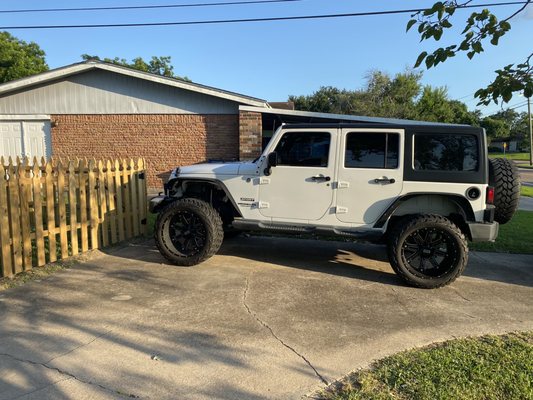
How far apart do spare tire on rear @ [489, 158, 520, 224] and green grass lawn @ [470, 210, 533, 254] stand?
2262mm

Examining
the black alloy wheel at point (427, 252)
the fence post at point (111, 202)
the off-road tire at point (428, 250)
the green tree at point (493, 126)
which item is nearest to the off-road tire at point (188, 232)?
the fence post at point (111, 202)

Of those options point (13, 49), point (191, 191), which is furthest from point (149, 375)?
point (13, 49)

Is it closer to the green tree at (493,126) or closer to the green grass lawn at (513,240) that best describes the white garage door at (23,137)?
the green grass lawn at (513,240)

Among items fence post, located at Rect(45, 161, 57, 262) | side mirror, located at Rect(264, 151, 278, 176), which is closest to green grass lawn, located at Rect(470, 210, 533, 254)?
side mirror, located at Rect(264, 151, 278, 176)

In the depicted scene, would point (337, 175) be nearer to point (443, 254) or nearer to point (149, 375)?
point (443, 254)

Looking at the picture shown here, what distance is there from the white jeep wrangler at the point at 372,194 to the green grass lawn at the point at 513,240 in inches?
89.2

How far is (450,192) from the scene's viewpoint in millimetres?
5160

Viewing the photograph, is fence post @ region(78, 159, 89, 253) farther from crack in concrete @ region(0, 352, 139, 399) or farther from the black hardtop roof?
the black hardtop roof

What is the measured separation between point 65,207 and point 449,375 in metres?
5.50

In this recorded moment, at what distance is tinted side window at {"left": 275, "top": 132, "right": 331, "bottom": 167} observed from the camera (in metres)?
5.62

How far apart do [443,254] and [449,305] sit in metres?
0.78

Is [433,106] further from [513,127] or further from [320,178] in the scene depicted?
[513,127]

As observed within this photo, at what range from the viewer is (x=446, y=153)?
5234mm

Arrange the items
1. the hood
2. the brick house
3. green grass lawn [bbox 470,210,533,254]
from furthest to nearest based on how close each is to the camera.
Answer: the brick house < green grass lawn [bbox 470,210,533,254] < the hood
